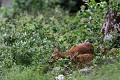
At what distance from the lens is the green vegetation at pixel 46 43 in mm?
6793

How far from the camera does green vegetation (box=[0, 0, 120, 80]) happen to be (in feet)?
22.3

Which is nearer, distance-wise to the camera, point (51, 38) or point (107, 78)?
point (107, 78)

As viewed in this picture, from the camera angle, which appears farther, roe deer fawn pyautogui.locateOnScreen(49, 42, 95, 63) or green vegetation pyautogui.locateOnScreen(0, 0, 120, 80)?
roe deer fawn pyautogui.locateOnScreen(49, 42, 95, 63)

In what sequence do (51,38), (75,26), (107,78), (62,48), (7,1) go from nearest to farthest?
(107,78)
(62,48)
(51,38)
(75,26)
(7,1)

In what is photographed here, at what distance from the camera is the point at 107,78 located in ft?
20.7

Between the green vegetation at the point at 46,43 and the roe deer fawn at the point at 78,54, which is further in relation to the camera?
the roe deer fawn at the point at 78,54

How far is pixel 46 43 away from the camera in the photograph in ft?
27.8

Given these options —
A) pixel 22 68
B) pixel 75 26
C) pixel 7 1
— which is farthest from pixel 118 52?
pixel 7 1

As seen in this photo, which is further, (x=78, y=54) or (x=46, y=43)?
(x=46, y=43)

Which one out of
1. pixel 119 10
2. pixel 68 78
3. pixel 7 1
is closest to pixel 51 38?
pixel 119 10

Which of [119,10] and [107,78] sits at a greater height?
[119,10]

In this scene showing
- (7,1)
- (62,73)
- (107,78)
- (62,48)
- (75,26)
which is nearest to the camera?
(107,78)

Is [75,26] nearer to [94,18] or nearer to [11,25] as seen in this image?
[94,18]

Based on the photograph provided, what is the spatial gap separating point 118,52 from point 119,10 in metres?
1.34
